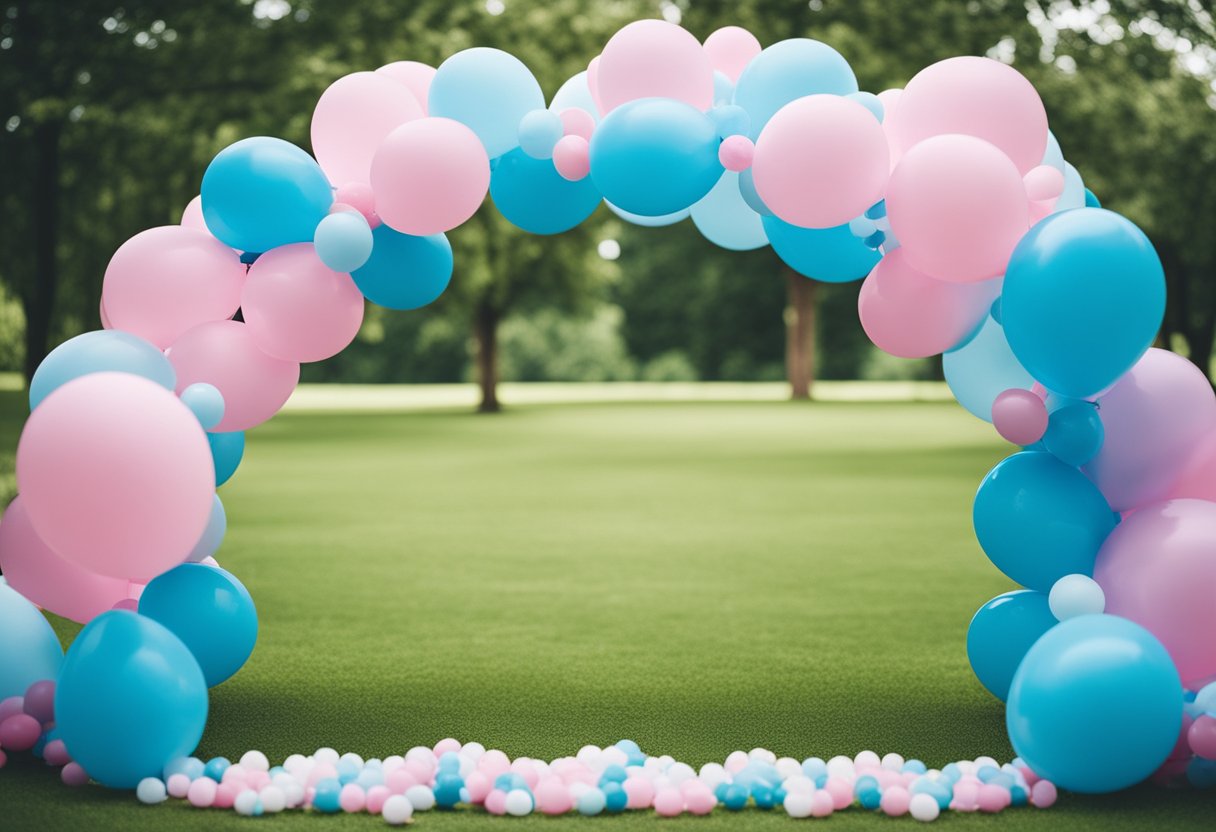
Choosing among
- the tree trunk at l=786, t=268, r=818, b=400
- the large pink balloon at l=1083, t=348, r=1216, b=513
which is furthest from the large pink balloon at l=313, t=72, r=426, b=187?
the tree trunk at l=786, t=268, r=818, b=400

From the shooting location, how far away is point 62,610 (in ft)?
14.2

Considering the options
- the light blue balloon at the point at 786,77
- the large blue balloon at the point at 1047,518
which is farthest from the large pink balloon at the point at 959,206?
the large blue balloon at the point at 1047,518

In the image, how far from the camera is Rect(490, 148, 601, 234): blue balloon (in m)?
4.25

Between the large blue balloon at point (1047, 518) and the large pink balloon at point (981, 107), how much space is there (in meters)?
1.00

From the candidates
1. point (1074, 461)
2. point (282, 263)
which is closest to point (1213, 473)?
point (1074, 461)

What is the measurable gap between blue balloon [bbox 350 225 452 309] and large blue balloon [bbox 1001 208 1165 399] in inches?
78.1

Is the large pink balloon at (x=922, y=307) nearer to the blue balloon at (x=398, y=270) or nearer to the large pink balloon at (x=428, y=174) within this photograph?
the large pink balloon at (x=428, y=174)

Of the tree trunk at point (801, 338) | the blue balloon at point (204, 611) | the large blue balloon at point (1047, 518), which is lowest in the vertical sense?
the tree trunk at point (801, 338)

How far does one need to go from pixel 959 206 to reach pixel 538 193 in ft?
4.64

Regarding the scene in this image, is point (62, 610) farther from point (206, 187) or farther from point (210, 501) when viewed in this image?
point (206, 187)

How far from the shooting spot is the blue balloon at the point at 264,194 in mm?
3955

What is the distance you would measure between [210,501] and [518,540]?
5.58 m

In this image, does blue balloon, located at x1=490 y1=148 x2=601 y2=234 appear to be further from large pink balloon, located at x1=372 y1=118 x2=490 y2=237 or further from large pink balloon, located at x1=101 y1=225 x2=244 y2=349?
large pink balloon, located at x1=101 y1=225 x2=244 y2=349

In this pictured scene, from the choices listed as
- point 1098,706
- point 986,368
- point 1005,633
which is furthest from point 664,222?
point 1098,706
